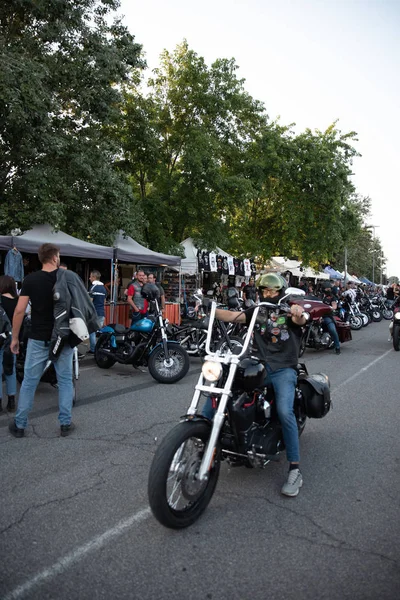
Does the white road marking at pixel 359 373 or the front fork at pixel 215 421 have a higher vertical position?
the front fork at pixel 215 421

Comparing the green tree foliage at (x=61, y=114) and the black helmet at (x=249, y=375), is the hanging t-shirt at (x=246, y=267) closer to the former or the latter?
the green tree foliage at (x=61, y=114)

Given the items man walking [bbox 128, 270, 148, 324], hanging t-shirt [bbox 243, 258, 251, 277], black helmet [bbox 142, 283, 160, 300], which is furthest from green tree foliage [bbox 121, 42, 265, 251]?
black helmet [bbox 142, 283, 160, 300]

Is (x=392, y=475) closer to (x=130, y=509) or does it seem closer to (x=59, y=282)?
(x=130, y=509)

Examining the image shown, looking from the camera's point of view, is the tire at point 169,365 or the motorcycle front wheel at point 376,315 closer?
the tire at point 169,365

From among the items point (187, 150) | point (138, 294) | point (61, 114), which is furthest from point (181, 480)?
point (187, 150)

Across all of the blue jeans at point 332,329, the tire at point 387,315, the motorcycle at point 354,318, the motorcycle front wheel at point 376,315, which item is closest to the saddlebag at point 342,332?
the blue jeans at point 332,329

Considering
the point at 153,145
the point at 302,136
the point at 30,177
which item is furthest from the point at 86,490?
the point at 302,136

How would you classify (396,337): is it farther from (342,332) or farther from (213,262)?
(213,262)

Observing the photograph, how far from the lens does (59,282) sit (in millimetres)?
5078

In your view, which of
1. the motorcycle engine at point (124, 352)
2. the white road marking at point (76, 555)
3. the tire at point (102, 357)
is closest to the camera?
the white road marking at point (76, 555)

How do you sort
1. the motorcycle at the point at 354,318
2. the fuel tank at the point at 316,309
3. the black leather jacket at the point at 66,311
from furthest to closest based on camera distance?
1. the motorcycle at the point at 354,318
2. the fuel tank at the point at 316,309
3. the black leather jacket at the point at 66,311

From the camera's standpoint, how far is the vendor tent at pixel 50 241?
11414 millimetres

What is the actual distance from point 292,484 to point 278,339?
1104mm

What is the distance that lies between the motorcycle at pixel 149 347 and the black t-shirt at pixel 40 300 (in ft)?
9.34
